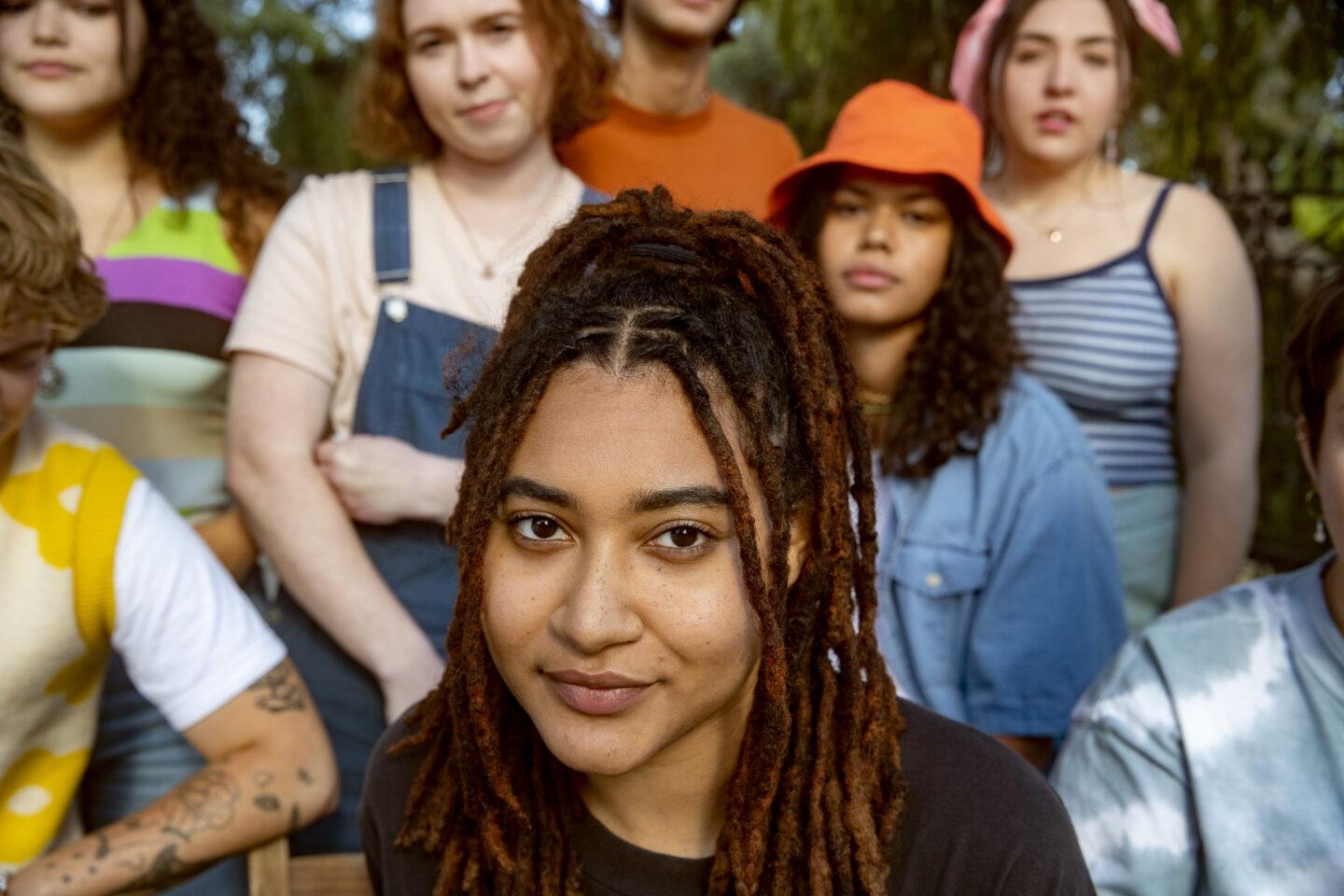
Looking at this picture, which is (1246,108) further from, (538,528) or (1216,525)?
(538,528)

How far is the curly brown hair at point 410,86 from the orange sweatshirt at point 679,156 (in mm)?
135

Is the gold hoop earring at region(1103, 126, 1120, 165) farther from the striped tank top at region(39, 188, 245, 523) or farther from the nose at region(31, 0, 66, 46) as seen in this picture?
the nose at region(31, 0, 66, 46)

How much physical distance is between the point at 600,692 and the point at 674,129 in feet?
5.87

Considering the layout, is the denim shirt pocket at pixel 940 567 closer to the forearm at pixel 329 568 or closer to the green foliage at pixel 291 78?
the forearm at pixel 329 568

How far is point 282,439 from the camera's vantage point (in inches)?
91.5

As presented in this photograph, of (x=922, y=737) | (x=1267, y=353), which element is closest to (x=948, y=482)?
(x=922, y=737)

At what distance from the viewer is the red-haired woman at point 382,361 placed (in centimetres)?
232

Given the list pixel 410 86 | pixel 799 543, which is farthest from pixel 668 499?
pixel 410 86

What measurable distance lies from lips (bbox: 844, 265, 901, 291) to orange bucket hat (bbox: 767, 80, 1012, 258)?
0.20 meters

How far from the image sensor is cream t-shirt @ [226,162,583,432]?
2355 mm

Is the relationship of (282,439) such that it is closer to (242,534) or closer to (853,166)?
(242,534)

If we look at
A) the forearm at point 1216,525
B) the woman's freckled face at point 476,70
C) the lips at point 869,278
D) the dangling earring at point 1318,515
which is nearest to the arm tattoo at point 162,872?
the woman's freckled face at point 476,70

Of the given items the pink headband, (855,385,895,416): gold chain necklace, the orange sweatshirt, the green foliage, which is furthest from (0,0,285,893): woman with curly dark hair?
the green foliage

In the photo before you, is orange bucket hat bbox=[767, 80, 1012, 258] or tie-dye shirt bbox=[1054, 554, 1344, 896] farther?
orange bucket hat bbox=[767, 80, 1012, 258]
